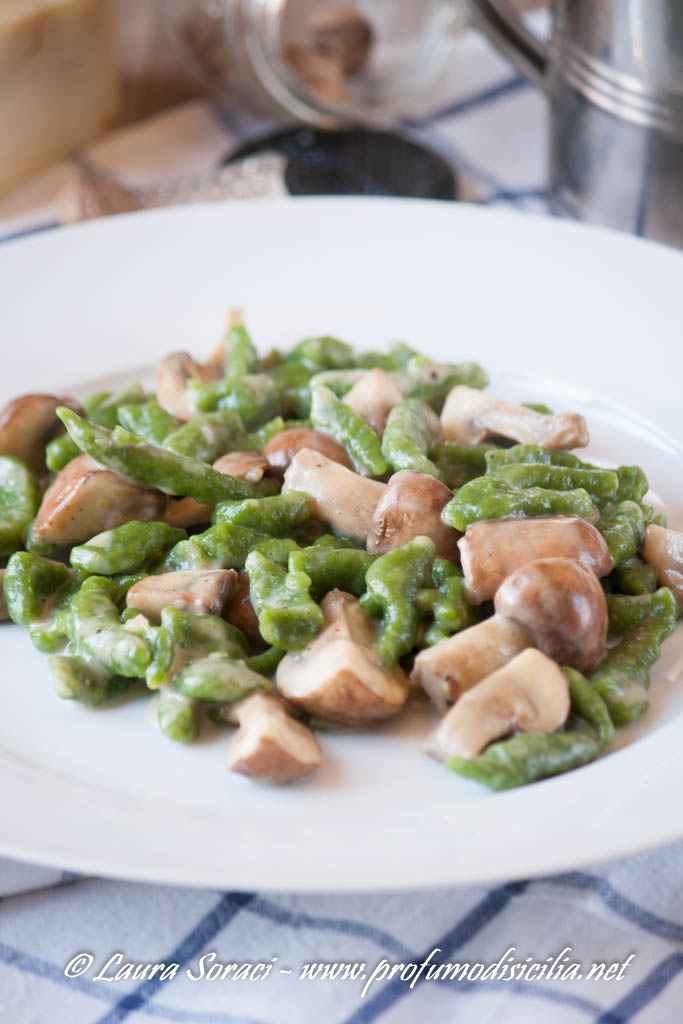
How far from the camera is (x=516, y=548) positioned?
1844 millimetres

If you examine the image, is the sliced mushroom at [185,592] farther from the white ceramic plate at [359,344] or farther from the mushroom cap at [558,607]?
the mushroom cap at [558,607]

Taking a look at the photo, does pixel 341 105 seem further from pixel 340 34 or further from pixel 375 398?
pixel 375 398

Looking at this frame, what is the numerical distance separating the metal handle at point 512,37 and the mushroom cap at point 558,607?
2.06m

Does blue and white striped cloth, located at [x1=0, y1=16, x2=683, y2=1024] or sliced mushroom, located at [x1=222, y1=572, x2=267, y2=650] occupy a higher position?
sliced mushroom, located at [x1=222, y1=572, x2=267, y2=650]

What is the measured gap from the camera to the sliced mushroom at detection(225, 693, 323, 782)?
1614mm

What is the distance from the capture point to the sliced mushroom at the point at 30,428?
2324 millimetres

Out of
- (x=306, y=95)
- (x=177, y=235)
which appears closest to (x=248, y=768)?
(x=177, y=235)

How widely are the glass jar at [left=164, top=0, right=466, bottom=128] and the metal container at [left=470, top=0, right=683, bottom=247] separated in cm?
76

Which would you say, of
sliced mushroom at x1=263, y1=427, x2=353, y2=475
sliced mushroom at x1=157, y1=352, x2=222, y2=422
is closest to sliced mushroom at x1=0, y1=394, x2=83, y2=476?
sliced mushroom at x1=157, y1=352, x2=222, y2=422

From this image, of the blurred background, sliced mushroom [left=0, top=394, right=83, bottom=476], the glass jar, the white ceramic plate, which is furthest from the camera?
A: the glass jar

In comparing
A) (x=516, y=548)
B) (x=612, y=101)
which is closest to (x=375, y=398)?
(x=516, y=548)

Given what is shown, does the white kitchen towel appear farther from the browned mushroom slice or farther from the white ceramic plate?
the browned mushroom slice

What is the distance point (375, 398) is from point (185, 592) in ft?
1.99

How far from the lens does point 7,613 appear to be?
1.99 m
